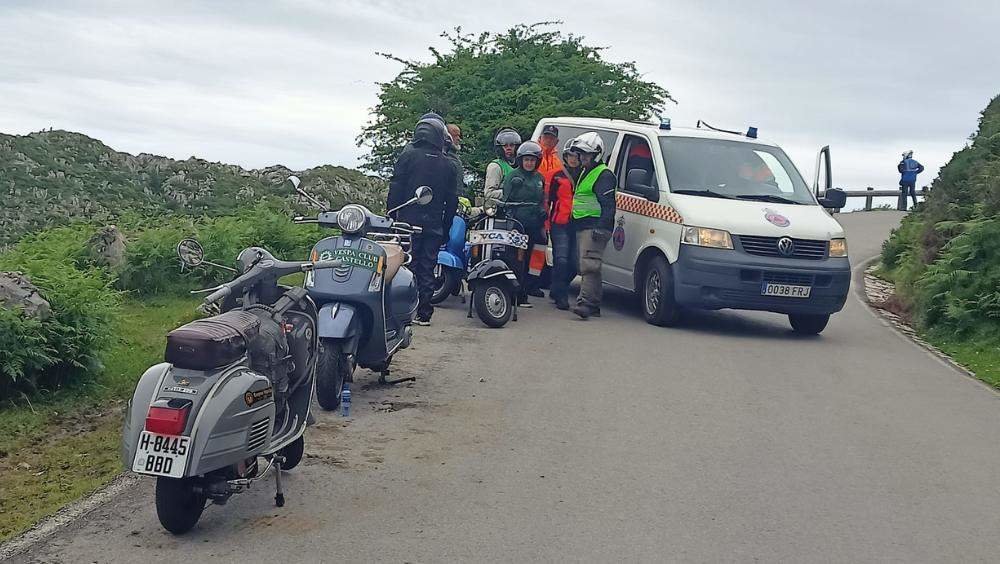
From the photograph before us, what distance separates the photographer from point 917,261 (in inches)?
661

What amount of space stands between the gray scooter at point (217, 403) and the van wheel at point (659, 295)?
722 centimetres

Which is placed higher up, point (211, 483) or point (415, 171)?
point (415, 171)

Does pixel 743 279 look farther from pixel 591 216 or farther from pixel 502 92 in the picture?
pixel 502 92

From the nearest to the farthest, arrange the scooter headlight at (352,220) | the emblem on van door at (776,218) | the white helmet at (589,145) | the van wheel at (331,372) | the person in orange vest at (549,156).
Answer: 1. the van wheel at (331,372)
2. the scooter headlight at (352,220)
3. the emblem on van door at (776,218)
4. the white helmet at (589,145)
5. the person in orange vest at (549,156)

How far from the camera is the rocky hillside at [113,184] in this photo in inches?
708

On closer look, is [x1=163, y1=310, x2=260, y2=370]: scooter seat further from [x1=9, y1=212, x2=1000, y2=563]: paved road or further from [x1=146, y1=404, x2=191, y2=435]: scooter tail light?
[x1=9, y1=212, x2=1000, y2=563]: paved road

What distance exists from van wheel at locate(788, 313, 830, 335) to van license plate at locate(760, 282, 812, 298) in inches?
23.5

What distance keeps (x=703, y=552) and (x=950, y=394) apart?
546 cm

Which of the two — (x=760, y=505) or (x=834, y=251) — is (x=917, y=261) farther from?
(x=760, y=505)

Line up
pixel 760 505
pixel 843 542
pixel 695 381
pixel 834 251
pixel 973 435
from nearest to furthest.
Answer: pixel 843 542 → pixel 760 505 → pixel 973 435 → pixel 695 381 → pixel 834 251

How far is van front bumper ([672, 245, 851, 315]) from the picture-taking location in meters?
12.8

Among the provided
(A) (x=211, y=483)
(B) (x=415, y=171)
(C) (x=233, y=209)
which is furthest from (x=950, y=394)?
(C) (x=233, y=209)

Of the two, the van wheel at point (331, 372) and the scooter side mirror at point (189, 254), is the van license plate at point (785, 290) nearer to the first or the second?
the van wheel at point (331, 372)

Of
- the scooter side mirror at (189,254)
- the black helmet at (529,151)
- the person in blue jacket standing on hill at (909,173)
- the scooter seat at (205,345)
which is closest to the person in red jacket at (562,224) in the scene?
the black helmet at (529,151)
